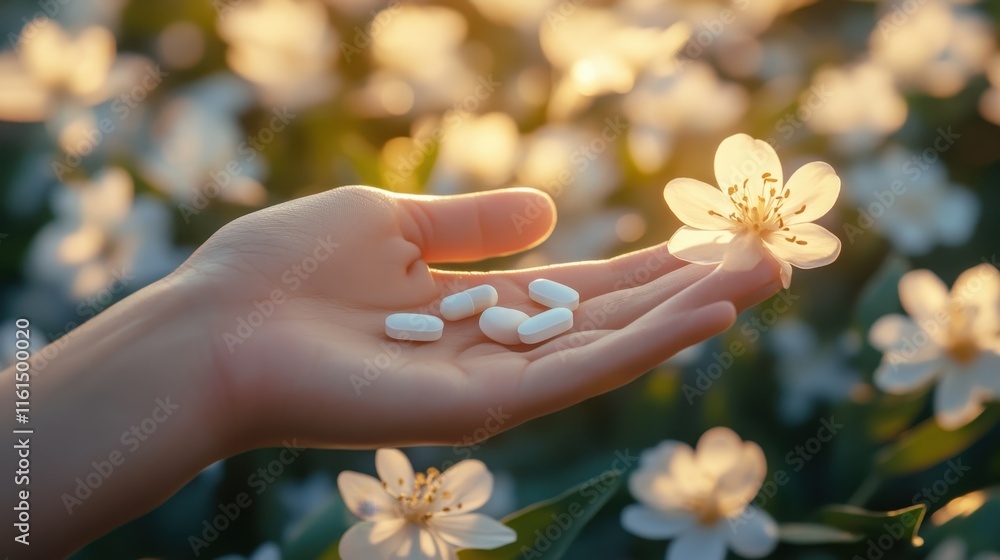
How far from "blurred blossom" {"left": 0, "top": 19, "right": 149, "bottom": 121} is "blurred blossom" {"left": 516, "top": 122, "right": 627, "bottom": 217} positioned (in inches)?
27.2

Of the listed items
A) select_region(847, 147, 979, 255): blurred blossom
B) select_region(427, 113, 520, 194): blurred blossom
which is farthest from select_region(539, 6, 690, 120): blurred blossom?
select_region(847, 147, 979, 255): blurred blossom

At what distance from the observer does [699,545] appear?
123 centimetres

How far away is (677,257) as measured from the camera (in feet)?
3.62

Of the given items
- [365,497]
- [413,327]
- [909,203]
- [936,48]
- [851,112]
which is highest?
[936,48]

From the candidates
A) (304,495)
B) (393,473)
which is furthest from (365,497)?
(304,495)

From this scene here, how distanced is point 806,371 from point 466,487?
54 cm

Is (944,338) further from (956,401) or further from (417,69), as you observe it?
(417,69)

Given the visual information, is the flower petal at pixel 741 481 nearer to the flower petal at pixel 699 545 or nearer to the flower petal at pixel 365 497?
the flower petal at pixel 699 545

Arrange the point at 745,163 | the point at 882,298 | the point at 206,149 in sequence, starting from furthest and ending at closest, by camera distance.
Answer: the point at 206,149 < the point at 882,298 < the point at 745,163

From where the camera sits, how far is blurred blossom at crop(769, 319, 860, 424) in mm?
1396

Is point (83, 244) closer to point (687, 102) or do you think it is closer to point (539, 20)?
point (539, 20)

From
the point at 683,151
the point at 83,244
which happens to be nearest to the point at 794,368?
the point at 683,151

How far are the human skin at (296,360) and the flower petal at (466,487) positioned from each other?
6.8 inches

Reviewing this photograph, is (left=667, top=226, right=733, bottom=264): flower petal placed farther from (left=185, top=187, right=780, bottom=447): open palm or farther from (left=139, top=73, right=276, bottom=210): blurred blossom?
(left=139, top=73, right=276, bottom=210): blurred blossom
